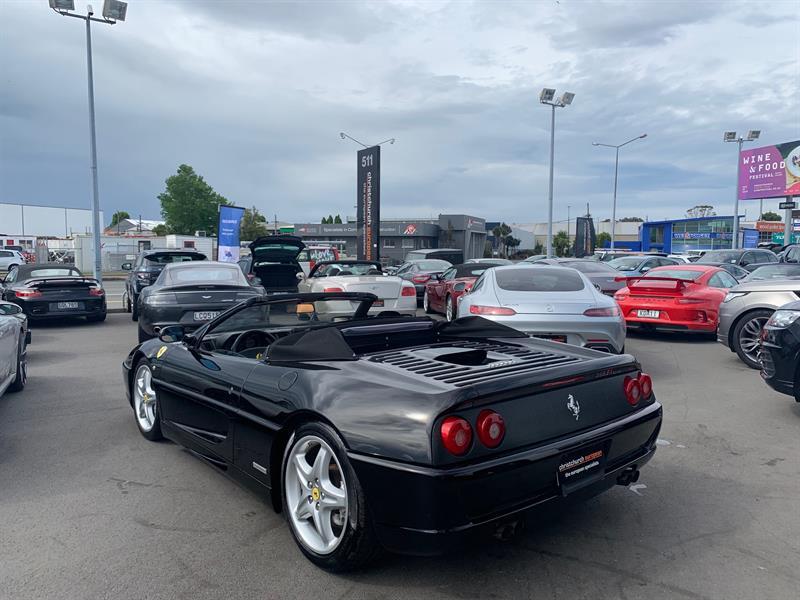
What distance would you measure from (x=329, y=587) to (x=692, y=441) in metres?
3.51

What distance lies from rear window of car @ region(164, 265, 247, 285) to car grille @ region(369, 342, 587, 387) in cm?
732

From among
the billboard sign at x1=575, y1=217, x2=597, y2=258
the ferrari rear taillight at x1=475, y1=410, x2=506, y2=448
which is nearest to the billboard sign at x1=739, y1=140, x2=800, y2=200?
the billboard sign at x1=575, y1=217, x2=597, y2=258

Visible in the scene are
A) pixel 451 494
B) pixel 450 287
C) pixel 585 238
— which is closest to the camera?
pixel 451 494

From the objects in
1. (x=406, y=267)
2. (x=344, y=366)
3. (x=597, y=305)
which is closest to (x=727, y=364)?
(x=597, y=305)

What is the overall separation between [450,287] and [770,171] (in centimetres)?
3650

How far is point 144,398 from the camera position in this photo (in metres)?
5.31

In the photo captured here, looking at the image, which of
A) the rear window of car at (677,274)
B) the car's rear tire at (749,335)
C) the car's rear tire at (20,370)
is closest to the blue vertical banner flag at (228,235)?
the rear window of car at (677,274)

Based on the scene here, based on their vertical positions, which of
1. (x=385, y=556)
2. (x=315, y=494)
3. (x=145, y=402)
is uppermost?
(x=315, y=494)

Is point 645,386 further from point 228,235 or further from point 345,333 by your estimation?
point 228,235

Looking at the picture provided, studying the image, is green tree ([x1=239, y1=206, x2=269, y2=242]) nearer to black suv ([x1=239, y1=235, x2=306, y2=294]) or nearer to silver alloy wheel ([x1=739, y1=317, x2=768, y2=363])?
black suv ([x1=239, y1=235, x2=306, y2=294])

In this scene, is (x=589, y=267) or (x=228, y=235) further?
(x=228, y=235)

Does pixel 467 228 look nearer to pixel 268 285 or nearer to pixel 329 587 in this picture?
pixel 268 285

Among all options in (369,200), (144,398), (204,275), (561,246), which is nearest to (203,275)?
(204,275)

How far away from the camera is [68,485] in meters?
4.29
